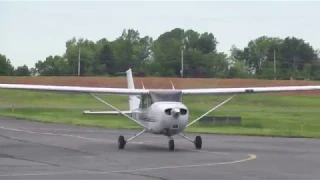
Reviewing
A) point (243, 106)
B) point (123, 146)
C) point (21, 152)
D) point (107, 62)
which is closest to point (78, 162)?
point (21, 152)

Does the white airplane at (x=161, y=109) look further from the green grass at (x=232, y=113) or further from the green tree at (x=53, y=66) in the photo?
the green tree at (x=53, y=66)

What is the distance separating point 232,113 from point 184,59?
7987cm

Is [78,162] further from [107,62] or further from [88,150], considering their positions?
[107,62]

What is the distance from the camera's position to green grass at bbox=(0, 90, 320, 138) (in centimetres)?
4166

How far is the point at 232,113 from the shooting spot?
193 ft

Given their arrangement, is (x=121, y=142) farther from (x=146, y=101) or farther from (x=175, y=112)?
(x=175, y=112)

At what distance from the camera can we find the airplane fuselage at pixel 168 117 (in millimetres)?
25625

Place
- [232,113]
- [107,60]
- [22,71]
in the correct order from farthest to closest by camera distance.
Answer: [107,60] → [22,71] → [232,113]

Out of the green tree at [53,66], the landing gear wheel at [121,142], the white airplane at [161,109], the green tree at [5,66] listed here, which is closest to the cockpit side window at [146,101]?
the white airplane at [161,109]

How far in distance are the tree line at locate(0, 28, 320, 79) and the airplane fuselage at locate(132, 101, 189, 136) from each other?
9872 centimetres

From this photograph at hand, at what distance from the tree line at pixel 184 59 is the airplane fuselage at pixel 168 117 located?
98.7 m

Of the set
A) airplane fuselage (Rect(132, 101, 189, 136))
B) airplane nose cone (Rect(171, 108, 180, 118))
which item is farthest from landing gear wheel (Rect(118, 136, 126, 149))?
airplane nose cone (Rect(171, 108, 180, 118))

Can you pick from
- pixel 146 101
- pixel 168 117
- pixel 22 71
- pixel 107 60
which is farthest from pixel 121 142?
pixel 107 60

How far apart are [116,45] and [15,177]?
12744 centimetres
